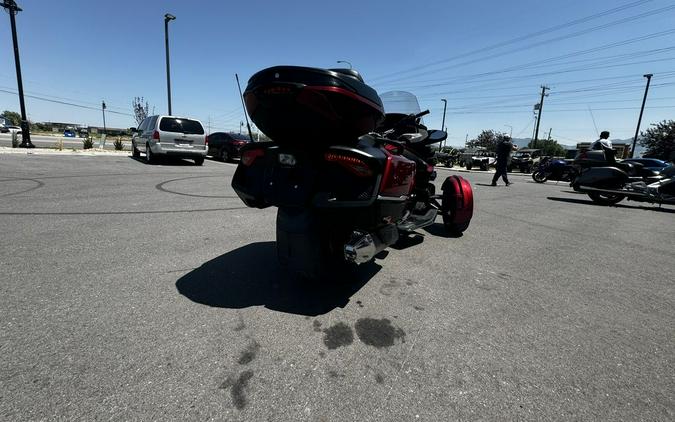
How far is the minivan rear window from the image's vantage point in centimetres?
1252

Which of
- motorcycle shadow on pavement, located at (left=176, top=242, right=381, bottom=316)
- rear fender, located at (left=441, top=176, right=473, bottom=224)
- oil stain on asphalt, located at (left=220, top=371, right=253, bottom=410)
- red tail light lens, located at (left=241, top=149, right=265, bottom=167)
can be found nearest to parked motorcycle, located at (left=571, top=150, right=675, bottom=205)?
rear fender, located at (left=441, top=176, right=473, bottom=224)

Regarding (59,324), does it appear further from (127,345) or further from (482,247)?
(482,247)

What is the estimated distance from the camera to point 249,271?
3.08 m

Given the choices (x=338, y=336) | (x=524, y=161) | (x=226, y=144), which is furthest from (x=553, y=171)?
(x=338, y=336)

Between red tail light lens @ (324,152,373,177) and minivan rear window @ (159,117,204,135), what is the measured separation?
12423mm

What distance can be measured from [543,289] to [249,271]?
9.06ft

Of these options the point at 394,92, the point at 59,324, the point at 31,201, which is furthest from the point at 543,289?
the point at 31,201

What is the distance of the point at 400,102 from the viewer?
473 cm

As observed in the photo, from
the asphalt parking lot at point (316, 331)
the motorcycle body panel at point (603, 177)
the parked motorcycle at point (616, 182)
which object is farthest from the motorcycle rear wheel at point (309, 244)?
the motorcycle body panel at point (603, 177)

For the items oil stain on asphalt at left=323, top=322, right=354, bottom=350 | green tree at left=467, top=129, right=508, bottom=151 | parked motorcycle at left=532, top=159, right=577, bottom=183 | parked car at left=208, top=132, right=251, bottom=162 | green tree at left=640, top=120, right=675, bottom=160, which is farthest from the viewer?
green tree at left=467, top=129, right=508, bottom=151

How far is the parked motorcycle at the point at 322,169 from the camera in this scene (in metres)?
2.28

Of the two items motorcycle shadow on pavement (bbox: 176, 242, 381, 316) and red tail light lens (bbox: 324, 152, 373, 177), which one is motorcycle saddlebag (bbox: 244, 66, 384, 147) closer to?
red tail light lens (bbox: 324, 152, 373, 177)

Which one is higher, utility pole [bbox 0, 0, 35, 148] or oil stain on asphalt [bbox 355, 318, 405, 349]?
utility pole [bbox 0, 0, 35, 148]

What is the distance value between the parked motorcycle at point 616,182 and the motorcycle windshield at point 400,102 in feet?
23.9
